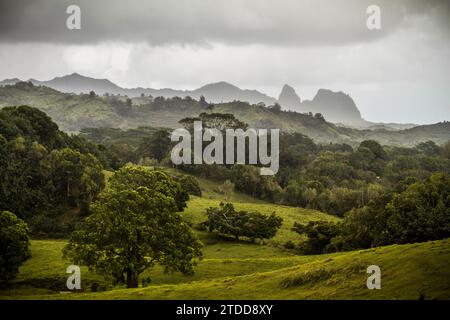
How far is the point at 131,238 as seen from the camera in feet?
147

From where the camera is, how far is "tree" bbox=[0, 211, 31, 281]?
165 ft

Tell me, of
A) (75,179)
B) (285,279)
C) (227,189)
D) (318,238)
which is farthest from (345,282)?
(227,189)

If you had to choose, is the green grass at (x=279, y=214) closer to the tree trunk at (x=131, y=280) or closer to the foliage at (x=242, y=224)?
the foliage at (x=242, y=224)

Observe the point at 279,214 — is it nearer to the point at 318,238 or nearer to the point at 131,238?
the point at 318,238

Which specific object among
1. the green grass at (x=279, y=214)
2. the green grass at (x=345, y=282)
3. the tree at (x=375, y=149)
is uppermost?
the tree at (x=375, y=149)

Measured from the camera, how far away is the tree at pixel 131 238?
45344 mm

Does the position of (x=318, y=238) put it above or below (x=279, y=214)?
above

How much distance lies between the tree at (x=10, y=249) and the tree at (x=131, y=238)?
7088mm

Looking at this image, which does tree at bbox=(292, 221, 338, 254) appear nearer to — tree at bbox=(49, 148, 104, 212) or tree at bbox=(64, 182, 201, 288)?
tree at bbox=(64, 182, 201, 288)

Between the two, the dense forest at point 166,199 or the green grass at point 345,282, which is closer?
the green grass at point 345,282

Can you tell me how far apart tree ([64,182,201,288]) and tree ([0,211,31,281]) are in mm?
7088

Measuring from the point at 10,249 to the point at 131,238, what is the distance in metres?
14.5

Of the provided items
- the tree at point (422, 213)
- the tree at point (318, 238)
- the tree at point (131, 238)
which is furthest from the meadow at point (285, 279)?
the tree at point (318, 238)

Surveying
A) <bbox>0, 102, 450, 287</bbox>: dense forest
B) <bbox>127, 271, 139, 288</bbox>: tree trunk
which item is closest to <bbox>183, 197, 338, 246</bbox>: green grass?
<bbox>0, 102, 450, 287</bbox>: dense forest
